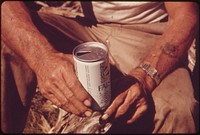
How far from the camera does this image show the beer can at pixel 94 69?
5.30 feet

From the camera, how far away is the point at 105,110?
6.21 feet

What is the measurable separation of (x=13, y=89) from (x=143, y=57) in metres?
0.99

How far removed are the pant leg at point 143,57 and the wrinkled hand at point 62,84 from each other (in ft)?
1.86

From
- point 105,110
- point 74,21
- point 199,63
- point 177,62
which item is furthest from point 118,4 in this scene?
point 105,110

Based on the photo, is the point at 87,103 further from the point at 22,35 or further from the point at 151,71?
the point at 22,35

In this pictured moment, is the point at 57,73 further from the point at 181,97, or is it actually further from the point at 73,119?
the point at 181,97

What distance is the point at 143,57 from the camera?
2586mm

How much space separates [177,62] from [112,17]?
681 mm

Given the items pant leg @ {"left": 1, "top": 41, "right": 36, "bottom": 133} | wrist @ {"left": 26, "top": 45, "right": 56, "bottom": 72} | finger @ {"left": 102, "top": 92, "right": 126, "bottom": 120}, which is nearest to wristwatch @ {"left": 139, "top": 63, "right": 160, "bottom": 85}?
finger @ {"left": 102, "top": 92, "right": 126, "bottom": 120}

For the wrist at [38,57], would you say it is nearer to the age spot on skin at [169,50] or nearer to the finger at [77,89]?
the finger at [77,89]

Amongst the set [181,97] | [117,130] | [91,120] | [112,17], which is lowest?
[117,130]

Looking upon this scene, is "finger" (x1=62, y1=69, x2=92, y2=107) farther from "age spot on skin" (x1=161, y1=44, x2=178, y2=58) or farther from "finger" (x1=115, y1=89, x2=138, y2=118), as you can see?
"age spot on skin" (x1=161, y1=44, x2=178, y2=58)

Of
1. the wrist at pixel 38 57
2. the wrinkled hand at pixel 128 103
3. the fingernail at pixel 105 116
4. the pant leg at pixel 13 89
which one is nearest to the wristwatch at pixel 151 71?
the wrinkled hand at pixel 128 103

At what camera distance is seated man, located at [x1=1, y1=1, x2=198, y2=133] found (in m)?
1.96
